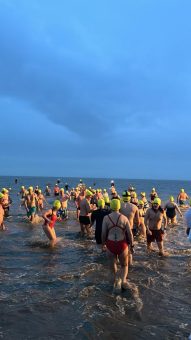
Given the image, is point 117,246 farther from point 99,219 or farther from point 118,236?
point 99,219

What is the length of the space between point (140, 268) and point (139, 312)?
3.10m

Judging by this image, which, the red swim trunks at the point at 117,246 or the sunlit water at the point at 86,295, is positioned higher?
the red swim trunks at the point at 117,246

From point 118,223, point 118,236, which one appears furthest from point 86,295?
point 118,223

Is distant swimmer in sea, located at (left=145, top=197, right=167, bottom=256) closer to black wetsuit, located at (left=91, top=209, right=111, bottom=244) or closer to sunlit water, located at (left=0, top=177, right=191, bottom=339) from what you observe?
sunlit water, located at (left=0, top=177, right=191, bottom=339)

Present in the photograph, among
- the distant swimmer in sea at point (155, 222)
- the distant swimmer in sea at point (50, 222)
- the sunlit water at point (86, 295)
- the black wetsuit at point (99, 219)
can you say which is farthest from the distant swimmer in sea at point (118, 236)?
the distant swimmer in sea at point (50, 222)

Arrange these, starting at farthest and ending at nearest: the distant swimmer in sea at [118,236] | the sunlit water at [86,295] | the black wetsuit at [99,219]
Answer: the black wetsuit at [99,219], the distant swimmer in sea at [118,236], the sunlit water at [86,295]

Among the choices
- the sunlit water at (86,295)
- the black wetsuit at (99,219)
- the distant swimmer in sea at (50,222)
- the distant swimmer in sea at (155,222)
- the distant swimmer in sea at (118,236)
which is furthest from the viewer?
the distant swimmer in sea at (50,222)

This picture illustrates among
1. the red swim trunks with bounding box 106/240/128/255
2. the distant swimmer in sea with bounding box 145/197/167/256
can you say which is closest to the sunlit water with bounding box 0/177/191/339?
the distant swimmer in sea with bounding box 145/197/167/256

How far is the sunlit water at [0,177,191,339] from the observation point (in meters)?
6.04

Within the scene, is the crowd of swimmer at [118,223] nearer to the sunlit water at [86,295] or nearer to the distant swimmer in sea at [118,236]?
the distant swimmer in sea at [118,236]

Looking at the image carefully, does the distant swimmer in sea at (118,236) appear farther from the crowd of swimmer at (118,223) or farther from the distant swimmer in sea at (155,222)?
the distant swimmer in sea at (155,222)

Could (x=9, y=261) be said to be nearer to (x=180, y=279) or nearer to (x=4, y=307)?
(x=4, y=307)

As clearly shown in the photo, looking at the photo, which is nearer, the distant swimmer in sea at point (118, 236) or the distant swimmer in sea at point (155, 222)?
the distant swimmer in sea at point (118, 236)

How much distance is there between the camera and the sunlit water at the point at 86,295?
604 centimetres
